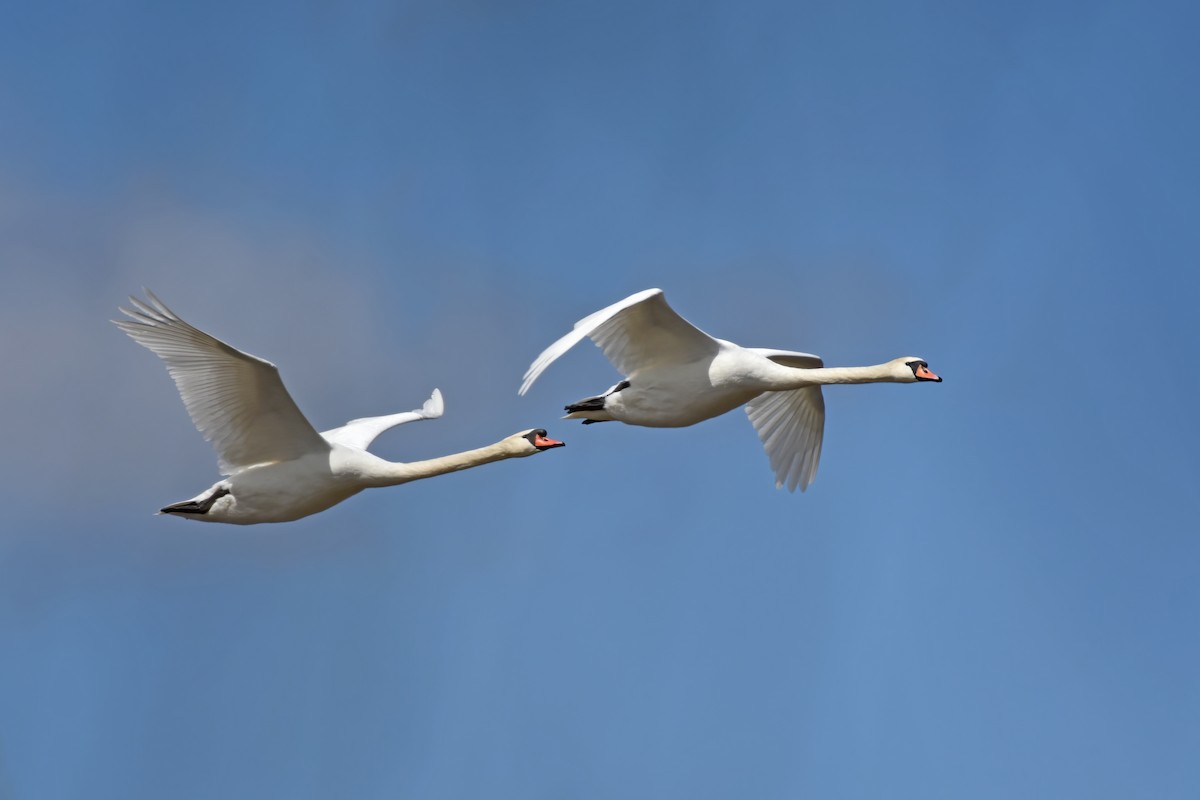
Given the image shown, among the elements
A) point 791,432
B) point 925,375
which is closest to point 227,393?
point 925,375

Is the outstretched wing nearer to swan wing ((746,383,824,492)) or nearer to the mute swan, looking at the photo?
swan wing ((746,383,824,492))

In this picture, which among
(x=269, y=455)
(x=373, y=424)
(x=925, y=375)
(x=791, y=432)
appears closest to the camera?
(x=269, y=455)

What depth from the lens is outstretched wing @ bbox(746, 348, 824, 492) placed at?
32.4 m

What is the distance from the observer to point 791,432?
32.5 m

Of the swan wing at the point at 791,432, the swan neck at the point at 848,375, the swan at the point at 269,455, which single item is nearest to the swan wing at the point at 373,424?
the swan at the point at 269,455

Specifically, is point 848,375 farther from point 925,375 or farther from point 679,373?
point 679,373

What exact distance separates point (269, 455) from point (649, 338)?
559cm

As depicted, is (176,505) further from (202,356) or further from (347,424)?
(347,424)

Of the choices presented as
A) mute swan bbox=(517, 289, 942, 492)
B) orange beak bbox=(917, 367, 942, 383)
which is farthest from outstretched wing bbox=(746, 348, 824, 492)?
orange beak bbox=(917, 367, 942, 383)

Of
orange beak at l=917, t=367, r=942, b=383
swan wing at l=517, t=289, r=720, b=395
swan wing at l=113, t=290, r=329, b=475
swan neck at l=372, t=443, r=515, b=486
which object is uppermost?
swan wing at l=517, t=289, r=720, b=395

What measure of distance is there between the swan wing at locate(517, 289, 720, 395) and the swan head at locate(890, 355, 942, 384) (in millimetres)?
2555

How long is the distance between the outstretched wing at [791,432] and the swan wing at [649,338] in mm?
4056

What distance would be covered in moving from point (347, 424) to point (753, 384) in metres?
6.30

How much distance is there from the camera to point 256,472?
86.8 feet
